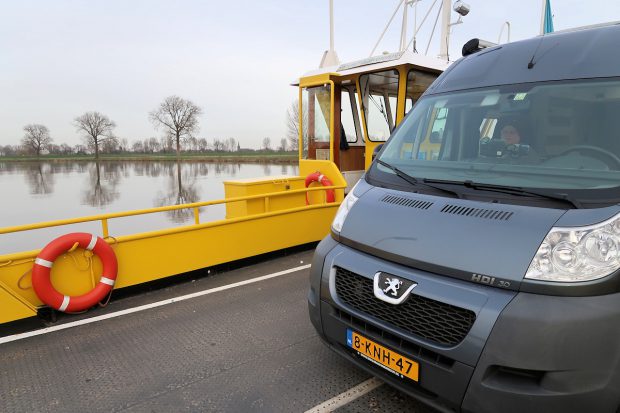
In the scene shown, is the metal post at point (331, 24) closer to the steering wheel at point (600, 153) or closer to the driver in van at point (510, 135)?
the driver in van at point (510, 135)

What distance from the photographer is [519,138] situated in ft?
7.67

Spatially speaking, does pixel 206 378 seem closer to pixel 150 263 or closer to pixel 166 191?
pixel 150 263

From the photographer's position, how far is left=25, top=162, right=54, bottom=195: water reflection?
49.9 ft

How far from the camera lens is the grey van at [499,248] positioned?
152 centimetres

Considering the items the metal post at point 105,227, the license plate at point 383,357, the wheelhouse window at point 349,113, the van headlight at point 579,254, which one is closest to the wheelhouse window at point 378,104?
the wheelhouse window at point 349,113

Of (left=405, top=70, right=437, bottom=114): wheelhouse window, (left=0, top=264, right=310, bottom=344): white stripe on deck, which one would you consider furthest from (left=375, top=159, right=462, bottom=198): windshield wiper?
(left=405, top=70, right=437, bottom=114): wheelhouse window

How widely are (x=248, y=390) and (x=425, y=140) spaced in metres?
2.32

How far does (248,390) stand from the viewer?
2.57 metres

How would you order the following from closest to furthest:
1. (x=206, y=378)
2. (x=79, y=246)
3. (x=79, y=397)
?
(x=79, y=397), (x=206, y=378), (x=79, y=246)

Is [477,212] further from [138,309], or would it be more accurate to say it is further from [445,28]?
[445,28]

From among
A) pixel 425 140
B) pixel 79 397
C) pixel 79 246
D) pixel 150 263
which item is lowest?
pixel 79 397

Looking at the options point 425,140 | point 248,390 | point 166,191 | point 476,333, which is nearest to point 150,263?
point 248,390

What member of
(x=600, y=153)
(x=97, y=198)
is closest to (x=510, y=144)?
(x=600, y=153)

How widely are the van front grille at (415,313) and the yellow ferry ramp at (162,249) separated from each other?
117 inches
